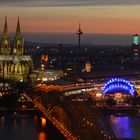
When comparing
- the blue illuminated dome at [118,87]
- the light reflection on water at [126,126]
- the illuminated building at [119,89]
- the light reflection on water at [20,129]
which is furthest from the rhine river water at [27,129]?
the blue illuminated dome at [118,87]

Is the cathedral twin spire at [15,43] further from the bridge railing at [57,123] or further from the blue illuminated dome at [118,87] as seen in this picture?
the bridge railing at [57,123]

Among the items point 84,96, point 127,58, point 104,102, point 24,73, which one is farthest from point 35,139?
point 127,58

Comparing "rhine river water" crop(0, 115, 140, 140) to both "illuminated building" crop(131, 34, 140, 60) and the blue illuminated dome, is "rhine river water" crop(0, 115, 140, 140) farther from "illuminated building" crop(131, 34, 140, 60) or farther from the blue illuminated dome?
"illuminated building" crop(131, 34, 140, 60)

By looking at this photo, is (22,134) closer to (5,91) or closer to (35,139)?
(35,139)

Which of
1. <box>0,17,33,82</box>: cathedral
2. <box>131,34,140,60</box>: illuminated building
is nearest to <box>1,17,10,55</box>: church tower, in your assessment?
<box>0,17,33,82</box>: cathedral

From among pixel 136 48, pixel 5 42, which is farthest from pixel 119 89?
pixel 136 48

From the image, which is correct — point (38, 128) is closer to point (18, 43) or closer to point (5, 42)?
point (5, 42)
